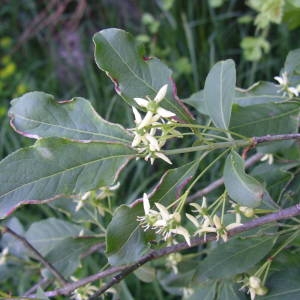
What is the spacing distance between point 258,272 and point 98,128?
0.99 feet

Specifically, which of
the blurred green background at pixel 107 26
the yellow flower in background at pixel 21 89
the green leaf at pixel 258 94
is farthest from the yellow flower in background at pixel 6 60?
the green leaf at pixel 258 94

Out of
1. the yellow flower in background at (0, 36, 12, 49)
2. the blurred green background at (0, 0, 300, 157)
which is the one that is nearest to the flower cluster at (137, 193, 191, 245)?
the blurred green background at (0, 0, 300, 157)

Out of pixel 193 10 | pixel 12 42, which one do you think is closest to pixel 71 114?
pixel 193 10

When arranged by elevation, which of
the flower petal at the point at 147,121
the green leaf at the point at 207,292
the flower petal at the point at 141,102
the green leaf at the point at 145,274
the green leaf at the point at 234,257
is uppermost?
the flower petal at the point at 141,102

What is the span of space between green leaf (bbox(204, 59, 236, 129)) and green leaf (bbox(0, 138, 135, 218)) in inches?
5.6

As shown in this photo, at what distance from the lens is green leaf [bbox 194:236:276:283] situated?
0.71 meters

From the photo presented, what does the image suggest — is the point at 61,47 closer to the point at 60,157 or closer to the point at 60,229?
the point at 60,229

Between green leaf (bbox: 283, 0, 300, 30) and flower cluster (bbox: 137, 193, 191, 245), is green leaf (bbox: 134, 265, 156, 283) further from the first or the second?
green leaf (bbox: 283, 0, 300, 30)

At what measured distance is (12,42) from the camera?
9.48 feet

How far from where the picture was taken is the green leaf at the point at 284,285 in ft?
2.26

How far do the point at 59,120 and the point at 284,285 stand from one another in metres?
0.38

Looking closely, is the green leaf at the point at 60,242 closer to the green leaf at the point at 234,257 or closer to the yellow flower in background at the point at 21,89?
the green leaf at the point at 234,257

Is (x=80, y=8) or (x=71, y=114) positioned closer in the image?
(x=71, y=114)

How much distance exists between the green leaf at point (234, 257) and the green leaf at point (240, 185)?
19cm
